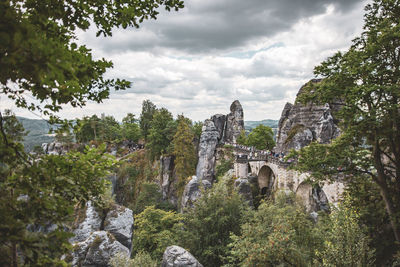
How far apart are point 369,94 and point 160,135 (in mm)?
32102

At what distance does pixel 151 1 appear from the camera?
3.89 metres

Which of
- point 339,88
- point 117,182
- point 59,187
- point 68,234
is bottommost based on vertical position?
point 117,182

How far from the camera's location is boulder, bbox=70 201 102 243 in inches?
536

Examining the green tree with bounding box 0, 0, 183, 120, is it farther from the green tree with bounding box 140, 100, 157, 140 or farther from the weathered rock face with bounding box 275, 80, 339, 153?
the green tree with bounding box 140, 100, 157, 140

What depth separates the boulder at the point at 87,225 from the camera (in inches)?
536

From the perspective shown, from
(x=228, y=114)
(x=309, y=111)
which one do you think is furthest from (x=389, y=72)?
(x=228, y=114)

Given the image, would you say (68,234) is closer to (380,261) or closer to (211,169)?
(380,261)

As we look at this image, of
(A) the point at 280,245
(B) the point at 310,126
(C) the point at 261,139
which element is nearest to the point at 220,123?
(C) the point at 261,139

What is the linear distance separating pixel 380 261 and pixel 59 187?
11.8 metres

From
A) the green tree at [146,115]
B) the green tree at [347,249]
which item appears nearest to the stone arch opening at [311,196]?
the green tree at [347,249]

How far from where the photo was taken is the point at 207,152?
116 feet

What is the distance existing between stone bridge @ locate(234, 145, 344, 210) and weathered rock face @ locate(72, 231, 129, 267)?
14.7m

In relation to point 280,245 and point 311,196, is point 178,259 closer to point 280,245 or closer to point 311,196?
point 280,245

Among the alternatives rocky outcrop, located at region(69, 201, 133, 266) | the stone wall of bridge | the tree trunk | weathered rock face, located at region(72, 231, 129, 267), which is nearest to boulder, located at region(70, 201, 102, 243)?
rocky outcrop, located at region(69, 201, 133, 266)
